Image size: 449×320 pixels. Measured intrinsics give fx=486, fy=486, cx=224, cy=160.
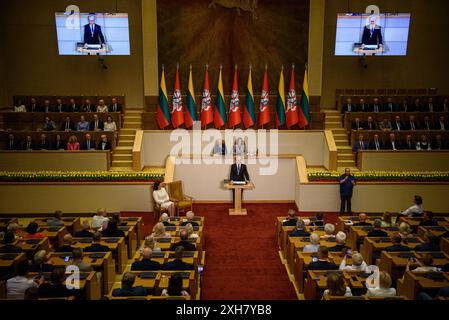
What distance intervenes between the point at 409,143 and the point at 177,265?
947cm

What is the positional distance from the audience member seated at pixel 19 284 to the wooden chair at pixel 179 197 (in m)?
5.96

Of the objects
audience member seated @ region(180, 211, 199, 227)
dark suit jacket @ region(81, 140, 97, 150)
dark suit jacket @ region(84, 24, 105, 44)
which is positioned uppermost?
dark suit jacket @ region(84, 24, 105, 44)

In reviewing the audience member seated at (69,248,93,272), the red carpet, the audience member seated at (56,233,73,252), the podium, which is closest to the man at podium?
the podium

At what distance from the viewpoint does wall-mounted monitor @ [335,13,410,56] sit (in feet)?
55.0

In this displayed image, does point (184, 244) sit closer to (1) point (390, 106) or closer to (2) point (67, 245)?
(2) point (67, 245)

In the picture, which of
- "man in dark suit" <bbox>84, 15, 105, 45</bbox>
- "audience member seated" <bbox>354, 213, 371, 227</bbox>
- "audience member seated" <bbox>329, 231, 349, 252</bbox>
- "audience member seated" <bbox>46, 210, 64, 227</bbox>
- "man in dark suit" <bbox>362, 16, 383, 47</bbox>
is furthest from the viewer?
"man in dark suit" <bbox>362, 16, 383, 47</bbox>

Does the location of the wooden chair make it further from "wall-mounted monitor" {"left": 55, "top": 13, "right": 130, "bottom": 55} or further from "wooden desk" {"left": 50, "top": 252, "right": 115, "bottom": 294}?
"wall-mounted monitor" {"left": 55, "top": 13, "right": 130, "bottom": 55}

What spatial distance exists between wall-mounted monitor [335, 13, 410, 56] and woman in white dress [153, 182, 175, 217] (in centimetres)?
896

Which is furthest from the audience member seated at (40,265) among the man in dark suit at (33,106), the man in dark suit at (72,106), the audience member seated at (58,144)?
the man in dark suit at (33,106)

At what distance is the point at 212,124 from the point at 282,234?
7.25 meters

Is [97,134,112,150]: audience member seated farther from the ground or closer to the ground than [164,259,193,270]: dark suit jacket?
farther from the ground

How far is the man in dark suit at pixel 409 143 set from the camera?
14.0 m

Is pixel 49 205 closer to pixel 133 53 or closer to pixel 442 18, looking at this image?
pixel 133 53

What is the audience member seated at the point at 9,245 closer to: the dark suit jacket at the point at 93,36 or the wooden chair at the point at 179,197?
the wooden chair at the point at 179,197
